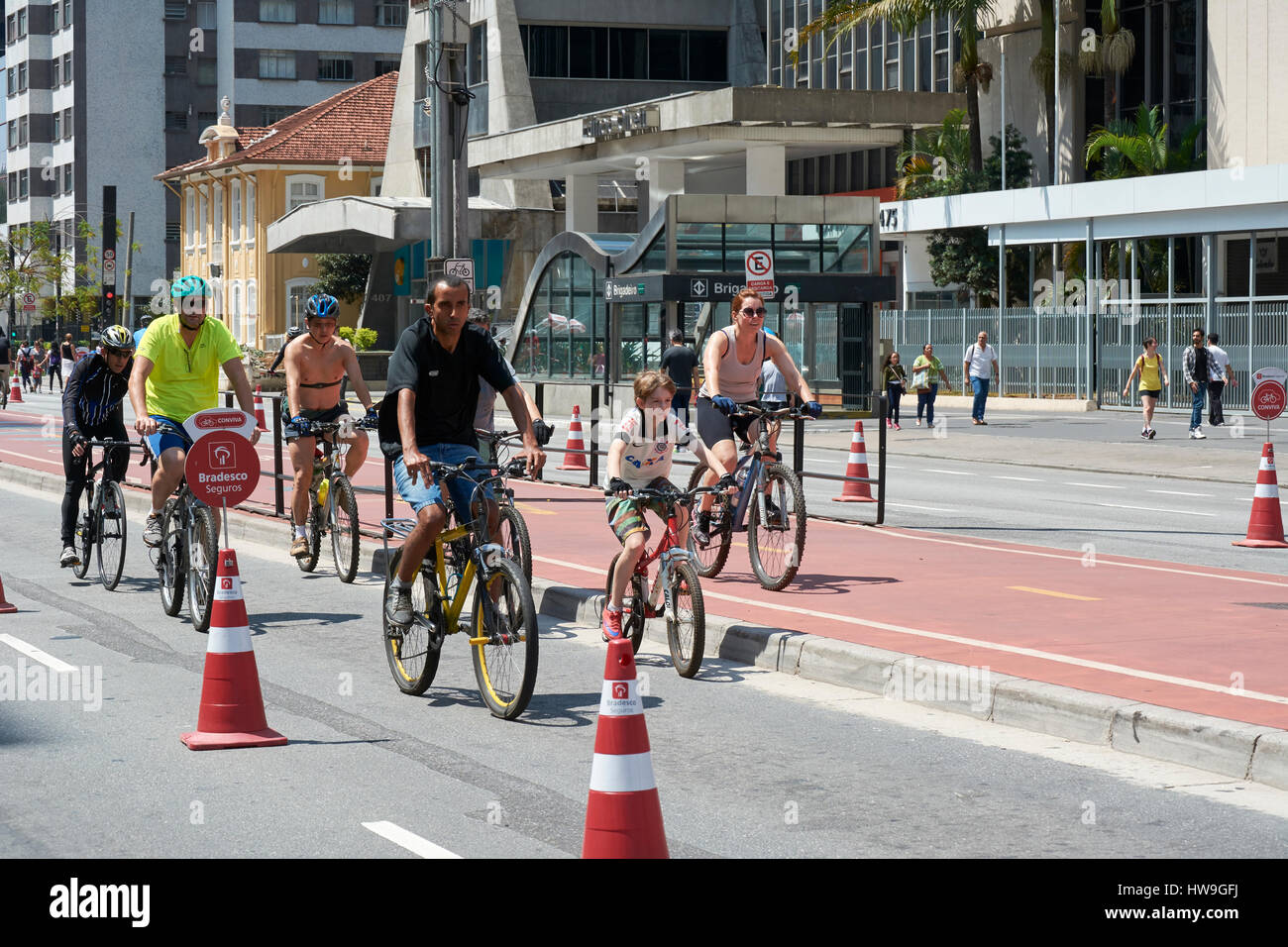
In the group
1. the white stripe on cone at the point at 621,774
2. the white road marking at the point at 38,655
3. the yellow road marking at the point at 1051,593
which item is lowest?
the white road marking at the point at 38,655

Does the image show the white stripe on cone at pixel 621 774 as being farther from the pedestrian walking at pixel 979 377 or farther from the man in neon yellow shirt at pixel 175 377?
the pedestrian walking at pixel 979 377

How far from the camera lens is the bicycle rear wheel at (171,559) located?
10492 mm

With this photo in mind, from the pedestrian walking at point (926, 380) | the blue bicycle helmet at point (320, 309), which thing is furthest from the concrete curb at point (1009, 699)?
the pedestrian walking at point (926, 380)

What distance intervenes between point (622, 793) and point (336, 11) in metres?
94.6

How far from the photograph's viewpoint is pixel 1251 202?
35.4m

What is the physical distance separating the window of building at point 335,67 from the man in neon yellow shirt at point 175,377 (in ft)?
290

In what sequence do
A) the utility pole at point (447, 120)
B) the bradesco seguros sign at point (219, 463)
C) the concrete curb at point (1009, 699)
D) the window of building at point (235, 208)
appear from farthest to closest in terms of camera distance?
the window of building at point (235, 208) < the utility pole at point (447, 120) < the bradesco seguros sign at point (219, 463) < the concrete curb at point (1009, 699)

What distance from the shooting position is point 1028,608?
10.1m

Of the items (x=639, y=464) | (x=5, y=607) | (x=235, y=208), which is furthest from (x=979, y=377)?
(x=235, y=208)

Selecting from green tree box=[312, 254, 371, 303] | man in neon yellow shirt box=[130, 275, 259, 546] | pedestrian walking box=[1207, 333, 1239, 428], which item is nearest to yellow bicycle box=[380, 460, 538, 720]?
man in neon yellow shirt box=[130, 275, 259, 546]

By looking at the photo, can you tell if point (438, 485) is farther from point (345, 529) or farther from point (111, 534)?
point (111, 534)

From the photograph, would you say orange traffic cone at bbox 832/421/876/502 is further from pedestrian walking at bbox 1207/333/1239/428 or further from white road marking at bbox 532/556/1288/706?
pedestrian walking at bbox 1207/333/1239/428
